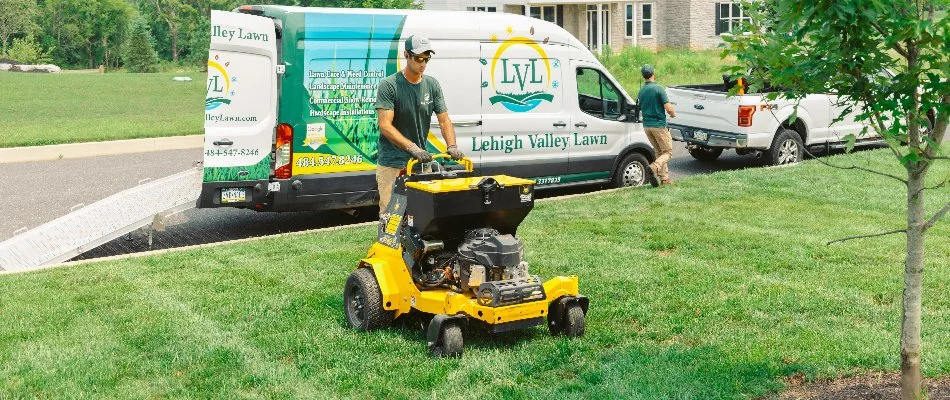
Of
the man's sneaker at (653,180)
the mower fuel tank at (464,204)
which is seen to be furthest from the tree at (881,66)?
the man's sneaker at (653,180)

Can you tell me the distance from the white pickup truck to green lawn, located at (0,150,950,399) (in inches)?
185

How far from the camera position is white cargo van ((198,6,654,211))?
10.8 m

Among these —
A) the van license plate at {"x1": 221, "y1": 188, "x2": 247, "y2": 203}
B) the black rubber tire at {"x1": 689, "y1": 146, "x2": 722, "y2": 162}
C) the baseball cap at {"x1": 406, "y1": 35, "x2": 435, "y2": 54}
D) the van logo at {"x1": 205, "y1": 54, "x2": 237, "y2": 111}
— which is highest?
the baseball cap at {"x1": 406, "y1": 35, "x2": 435, "y2": 54}

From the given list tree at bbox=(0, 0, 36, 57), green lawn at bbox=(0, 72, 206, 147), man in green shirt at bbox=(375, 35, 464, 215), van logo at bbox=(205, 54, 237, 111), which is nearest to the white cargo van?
van logo at bbox=(205, 54, 237, 111)

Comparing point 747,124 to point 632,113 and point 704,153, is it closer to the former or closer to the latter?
point 704,153

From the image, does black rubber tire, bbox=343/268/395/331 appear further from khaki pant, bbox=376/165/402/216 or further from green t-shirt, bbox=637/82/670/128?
green t-shirt, bbox=637/82/670/128

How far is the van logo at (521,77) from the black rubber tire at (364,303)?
5.79 meters

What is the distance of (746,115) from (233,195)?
791 cm

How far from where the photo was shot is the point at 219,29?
10.6 m

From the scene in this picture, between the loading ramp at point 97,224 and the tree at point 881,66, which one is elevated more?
the tree at point 881,66

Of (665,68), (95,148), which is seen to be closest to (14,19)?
(665,68)

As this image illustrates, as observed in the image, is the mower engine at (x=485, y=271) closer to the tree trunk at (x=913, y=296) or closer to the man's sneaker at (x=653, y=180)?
the tree trunk at (x=913, y=296)

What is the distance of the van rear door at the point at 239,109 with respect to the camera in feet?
35.0

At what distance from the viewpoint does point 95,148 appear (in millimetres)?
18375
